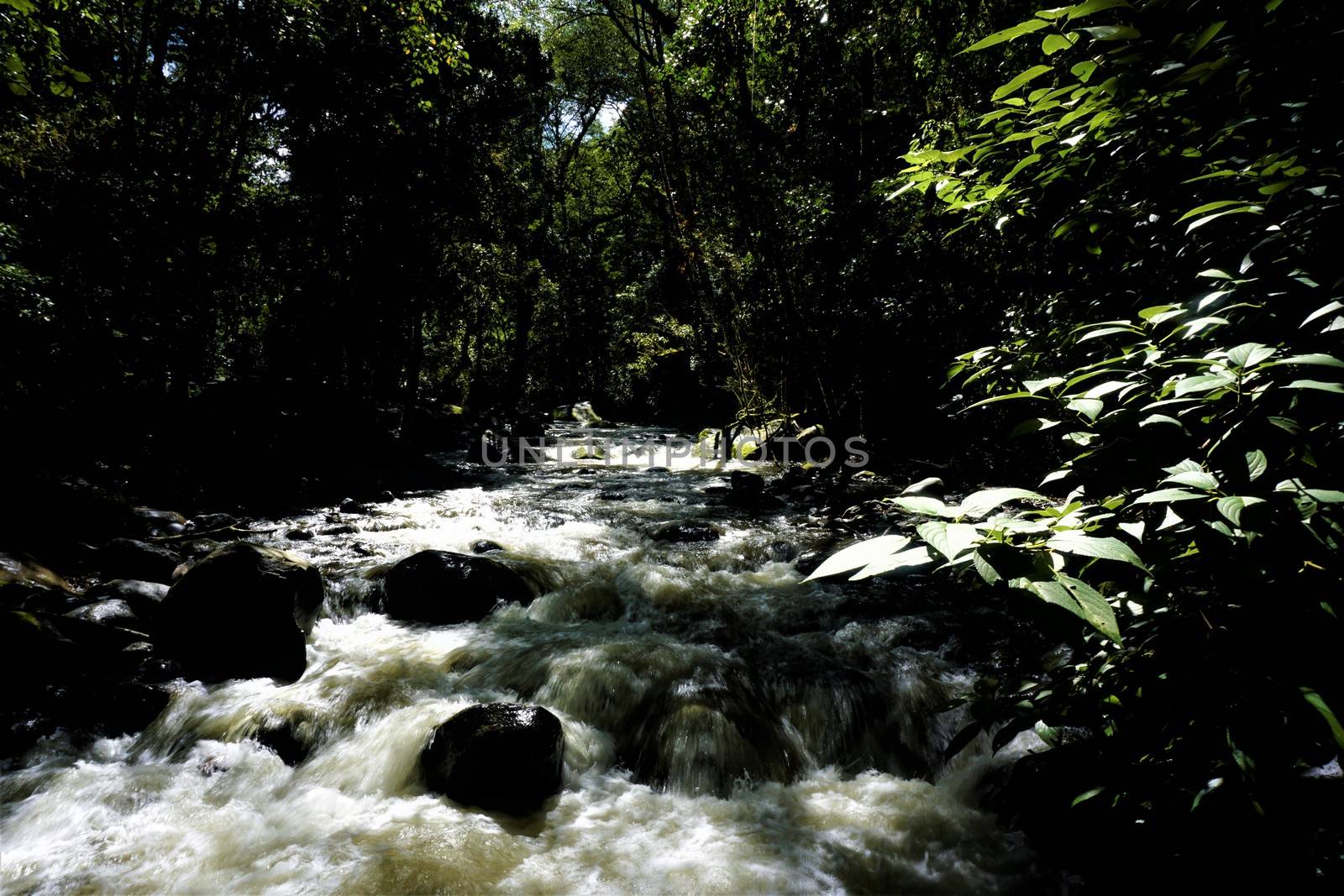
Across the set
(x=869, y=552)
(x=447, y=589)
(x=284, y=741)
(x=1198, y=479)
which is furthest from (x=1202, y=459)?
(x=447, y=589)

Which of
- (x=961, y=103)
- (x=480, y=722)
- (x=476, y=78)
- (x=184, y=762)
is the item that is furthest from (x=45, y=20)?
(x=476, y=78)

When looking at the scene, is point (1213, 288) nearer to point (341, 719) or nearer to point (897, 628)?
point (897, 628)

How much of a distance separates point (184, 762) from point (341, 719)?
0.81 metres

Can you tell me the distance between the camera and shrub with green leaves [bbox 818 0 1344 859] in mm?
1001

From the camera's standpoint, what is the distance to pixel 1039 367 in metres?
1.93

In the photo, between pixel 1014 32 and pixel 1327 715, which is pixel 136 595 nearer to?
pixel 1014 32

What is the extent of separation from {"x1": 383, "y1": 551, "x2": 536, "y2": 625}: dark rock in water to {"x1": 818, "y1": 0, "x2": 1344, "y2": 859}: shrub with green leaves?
4861 mm

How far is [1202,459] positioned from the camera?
126 cm

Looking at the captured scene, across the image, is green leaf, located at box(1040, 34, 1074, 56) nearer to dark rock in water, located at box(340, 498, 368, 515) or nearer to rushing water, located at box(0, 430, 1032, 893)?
rushing water, located at box(0, 430, 1032, 893)

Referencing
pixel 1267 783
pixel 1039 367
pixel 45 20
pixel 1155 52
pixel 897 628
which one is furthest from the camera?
pixel 45 20

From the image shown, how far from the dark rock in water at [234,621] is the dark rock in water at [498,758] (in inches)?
71.8

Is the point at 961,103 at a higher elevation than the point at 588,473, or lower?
higher

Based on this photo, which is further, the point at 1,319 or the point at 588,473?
the point at 588,473

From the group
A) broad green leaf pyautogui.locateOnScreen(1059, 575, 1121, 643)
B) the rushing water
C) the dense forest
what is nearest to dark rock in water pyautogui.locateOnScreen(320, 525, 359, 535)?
the dense forest
